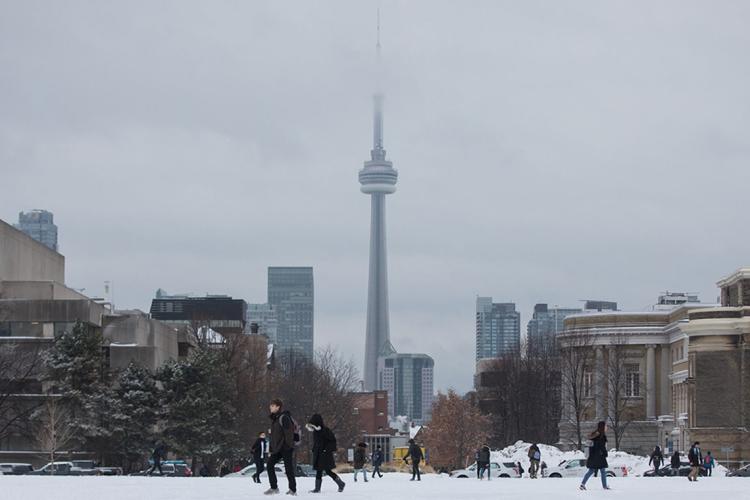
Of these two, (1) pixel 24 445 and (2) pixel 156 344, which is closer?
(1) pixel 24 445

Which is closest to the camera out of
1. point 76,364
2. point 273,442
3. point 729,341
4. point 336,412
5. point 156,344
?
point 273,442

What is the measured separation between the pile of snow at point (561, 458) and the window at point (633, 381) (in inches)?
1328

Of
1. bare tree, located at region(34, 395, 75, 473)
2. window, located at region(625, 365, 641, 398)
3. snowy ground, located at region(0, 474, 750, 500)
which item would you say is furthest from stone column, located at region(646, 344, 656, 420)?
snowy ground, located at region(0, 474, 750, 500)

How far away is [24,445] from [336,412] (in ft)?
153

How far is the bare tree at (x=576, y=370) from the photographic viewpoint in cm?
14612

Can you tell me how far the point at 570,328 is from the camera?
156875 millimetres

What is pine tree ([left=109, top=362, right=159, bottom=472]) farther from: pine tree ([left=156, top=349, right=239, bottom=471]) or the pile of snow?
the pile of snow

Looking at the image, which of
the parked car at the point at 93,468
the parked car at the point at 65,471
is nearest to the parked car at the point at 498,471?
the parked car at the point at 93,468

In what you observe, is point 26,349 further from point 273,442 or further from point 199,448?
point 273,442

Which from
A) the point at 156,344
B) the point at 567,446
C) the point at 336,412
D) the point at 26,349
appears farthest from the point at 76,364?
the point at 567,446

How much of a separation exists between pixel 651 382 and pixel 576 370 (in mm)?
11417

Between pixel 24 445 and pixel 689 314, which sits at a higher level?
pixel 689 314

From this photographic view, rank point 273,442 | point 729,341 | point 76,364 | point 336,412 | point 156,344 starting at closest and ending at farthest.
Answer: point 273,442, point 76,364, point 156,344, point 729,341, point 336,412

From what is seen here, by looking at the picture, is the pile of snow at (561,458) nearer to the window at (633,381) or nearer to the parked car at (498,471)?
the parked car at (498,471)
